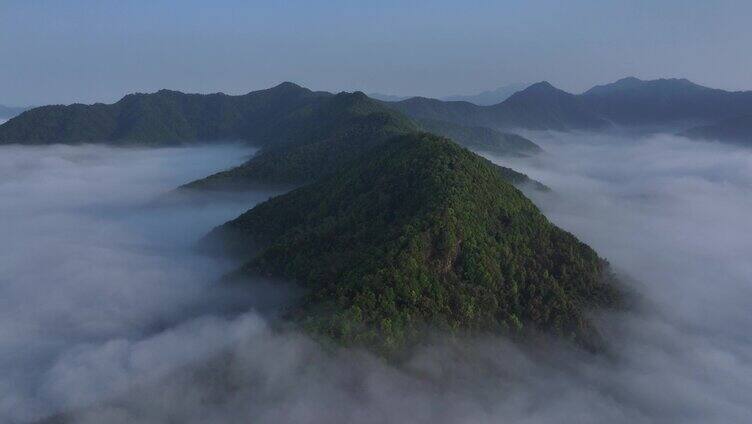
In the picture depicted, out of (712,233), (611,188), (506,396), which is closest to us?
(506,396)

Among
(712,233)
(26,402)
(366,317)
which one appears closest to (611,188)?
(712,233)

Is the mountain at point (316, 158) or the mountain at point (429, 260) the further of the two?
the mountain at point (316, 158)

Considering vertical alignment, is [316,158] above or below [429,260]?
above

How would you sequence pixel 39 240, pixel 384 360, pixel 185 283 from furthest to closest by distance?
pixel 39 240
pixel 185 283
pixel 384 360

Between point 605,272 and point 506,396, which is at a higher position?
point 605,272

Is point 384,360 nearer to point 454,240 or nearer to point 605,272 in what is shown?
point 454,240

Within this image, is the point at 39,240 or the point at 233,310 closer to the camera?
the point at 233,310

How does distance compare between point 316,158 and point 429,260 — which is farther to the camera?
point 316,158

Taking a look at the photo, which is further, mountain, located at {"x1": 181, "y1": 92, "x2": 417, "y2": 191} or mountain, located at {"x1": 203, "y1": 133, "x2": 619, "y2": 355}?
mountain, located at {"x1": 181, "y1": 92, "x2": 417, "y2": 191}
